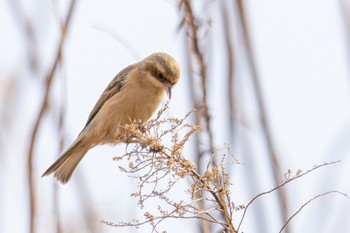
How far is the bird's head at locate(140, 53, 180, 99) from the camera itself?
6234mm

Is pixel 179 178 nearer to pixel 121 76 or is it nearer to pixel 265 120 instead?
pixel 265 120

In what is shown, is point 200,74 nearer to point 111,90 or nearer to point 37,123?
point 37,123

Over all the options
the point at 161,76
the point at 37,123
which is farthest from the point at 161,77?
the point at 37,123

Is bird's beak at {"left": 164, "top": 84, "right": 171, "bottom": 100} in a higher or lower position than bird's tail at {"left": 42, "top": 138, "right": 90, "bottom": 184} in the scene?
higher

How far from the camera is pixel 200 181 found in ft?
7.75

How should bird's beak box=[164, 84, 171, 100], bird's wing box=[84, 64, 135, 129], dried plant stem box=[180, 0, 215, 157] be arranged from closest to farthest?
dried plant stem box=[180, 0, 215, 157], bird's beak box=[164, 84, 171, 100], bird's wing box=[84, 64, 135, 129]

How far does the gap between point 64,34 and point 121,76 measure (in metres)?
3.96

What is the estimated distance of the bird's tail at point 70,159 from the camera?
6379 millimetres

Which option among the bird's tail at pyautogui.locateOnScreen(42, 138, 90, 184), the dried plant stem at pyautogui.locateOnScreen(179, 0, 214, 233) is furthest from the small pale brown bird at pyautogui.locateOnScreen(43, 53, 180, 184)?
the dried plant stem at pyautogui.locateOnScreen(179, 0, 214, 233)

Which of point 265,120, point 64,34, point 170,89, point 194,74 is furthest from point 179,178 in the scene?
point 170,89

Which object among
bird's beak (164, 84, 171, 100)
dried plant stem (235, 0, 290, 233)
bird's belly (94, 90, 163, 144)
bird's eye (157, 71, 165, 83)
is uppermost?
bird's eye (157, 71, 165, 83)

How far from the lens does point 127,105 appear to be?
630 cm

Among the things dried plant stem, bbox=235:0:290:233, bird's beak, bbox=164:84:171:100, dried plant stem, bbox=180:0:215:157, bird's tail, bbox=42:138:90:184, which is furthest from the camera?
bird's tail, bbox=42:138:90:184

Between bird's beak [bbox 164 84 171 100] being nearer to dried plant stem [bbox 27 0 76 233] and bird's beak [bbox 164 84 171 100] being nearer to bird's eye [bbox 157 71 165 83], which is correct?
bird's eye [bbox 157 71 165 83]
